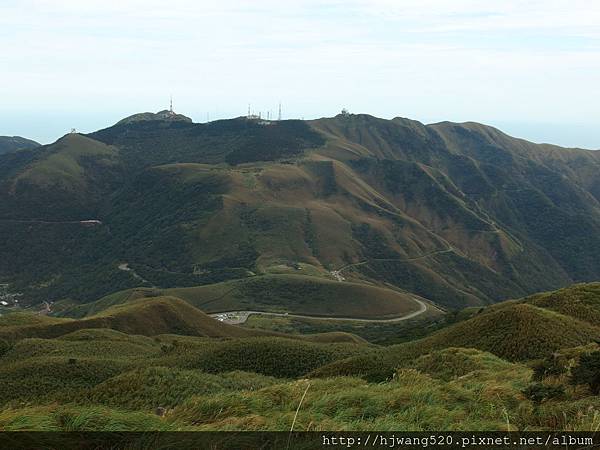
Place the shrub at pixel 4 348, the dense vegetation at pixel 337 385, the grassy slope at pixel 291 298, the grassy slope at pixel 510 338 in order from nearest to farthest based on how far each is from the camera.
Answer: the dense vegetation at pixel 337 385, the grassy slope at pixel 510 338, the shrub at pixel 4 348, the grassy slope at pixel 291 298

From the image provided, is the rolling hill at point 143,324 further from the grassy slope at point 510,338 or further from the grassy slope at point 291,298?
the grassy slope at point 510,338

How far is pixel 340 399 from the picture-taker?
1391cm

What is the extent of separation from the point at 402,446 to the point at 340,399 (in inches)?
175

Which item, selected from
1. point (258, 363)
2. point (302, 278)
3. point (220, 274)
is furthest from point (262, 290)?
point (258, 363)

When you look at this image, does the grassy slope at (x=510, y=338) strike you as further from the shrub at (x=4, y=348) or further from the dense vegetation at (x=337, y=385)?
the shrub at (x=4, y=348)

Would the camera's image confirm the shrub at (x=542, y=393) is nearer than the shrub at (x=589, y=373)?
Yes

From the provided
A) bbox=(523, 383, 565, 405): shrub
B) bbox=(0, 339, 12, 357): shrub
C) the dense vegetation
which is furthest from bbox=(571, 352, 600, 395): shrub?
bbox=(0, 339, 12, 357): shrub

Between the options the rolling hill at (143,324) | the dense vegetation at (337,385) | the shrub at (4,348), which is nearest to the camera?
the dense vegetation at (337,385)

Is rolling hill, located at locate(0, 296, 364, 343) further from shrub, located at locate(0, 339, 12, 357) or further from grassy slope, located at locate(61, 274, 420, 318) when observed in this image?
grassy slope, located at locate(61, 274, 420, 318)

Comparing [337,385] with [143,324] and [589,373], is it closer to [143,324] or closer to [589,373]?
[589,373]

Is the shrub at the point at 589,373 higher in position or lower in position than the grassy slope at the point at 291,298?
higher

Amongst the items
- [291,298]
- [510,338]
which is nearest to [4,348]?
[510,338]

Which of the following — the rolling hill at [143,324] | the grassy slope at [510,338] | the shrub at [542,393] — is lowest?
the rolling hill at [143,324]

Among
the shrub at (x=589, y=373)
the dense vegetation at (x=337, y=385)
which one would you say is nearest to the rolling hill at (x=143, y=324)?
the dense vegetation at (x=337, y=385)
